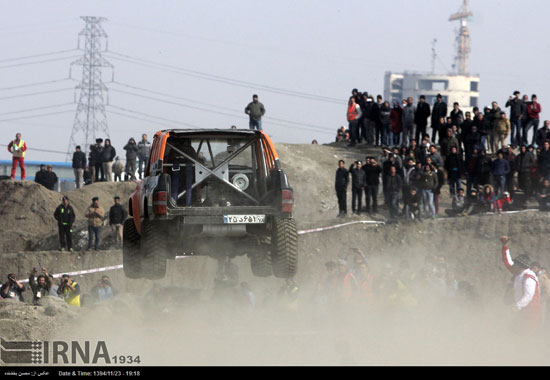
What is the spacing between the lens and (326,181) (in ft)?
115

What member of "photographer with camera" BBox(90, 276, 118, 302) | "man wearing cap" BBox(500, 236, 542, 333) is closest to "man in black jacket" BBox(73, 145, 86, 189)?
"photographer with camera" BBox(90, 276, 118, 302)

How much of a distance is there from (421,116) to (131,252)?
17525mm

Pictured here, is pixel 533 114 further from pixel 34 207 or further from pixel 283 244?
pixel 34 207

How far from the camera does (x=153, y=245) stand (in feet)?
39.5

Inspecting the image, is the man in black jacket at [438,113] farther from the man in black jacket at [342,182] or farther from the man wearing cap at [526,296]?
the man wearing cap at [526,296]

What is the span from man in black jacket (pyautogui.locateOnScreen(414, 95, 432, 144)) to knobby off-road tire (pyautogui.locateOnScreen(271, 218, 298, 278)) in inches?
666

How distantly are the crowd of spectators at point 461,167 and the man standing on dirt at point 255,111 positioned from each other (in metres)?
4.67

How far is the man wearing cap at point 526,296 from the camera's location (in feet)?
42.6

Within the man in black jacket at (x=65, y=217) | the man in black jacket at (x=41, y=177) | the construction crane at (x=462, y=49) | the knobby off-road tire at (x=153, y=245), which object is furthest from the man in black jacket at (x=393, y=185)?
the construction crane at (x=462, y=49)

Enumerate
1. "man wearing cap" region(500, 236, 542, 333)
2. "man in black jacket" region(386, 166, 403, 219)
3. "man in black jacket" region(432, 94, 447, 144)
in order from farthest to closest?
"man in black jacket" region(432, 94, 447, 144) → "man in black jacket" region(386, 166, 403, 219) → "man wearing cap" region(500, 236, 542, 333)

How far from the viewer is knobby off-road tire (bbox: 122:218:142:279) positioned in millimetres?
12375

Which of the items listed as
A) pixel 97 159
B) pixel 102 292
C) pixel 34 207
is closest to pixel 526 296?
pixel 102 292

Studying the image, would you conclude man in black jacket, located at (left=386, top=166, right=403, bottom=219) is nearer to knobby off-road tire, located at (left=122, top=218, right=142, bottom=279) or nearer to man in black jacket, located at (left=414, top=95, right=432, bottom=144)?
man in black jacket, located at (left=414, top=95, right=432, bottom=144)

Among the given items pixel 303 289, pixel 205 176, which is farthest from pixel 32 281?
pixel 205 176
